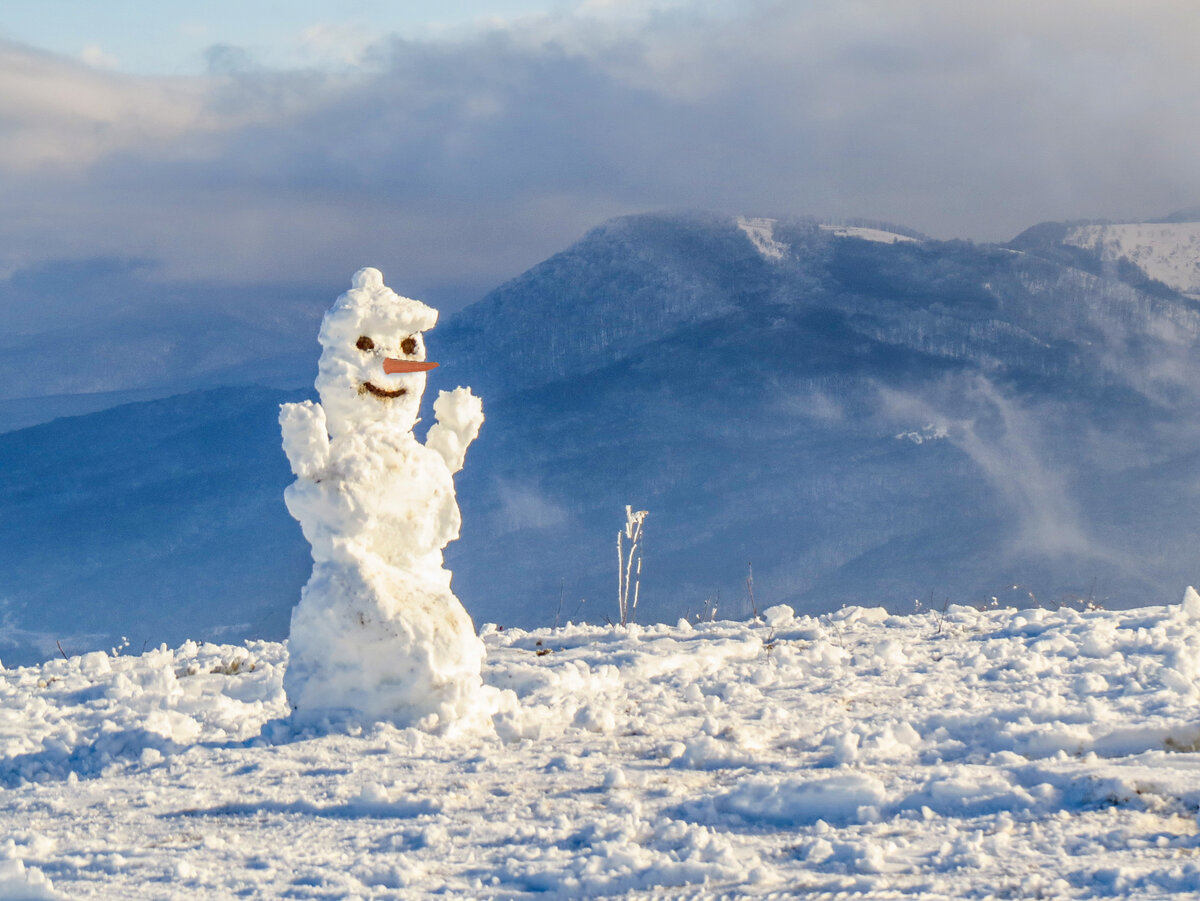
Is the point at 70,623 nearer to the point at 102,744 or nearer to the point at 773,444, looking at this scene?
the point at 773,444

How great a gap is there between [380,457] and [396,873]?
2.95 m

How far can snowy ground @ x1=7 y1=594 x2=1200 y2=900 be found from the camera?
351cm

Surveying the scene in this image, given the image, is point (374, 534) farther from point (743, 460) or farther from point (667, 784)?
point (743, 460)

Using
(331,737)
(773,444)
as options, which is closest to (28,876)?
(331,737)

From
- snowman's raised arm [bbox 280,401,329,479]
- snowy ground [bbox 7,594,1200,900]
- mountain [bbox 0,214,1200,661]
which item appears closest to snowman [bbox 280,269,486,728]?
snowman's raised arm [bbox 280,401,329,479]

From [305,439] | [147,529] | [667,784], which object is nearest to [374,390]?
[305,439]

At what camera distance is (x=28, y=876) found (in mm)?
3580

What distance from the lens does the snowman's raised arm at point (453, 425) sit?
22.2 ft

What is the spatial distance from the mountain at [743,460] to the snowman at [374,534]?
74.0 m

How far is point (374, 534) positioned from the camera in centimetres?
621

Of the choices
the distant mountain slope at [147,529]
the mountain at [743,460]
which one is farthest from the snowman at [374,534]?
the distant mountain slope at [147,529]

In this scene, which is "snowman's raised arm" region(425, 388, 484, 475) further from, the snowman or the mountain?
the mountain

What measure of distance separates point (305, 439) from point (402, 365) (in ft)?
2.42

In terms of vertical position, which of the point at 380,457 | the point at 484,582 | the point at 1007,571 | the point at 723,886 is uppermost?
the point at 484,582
